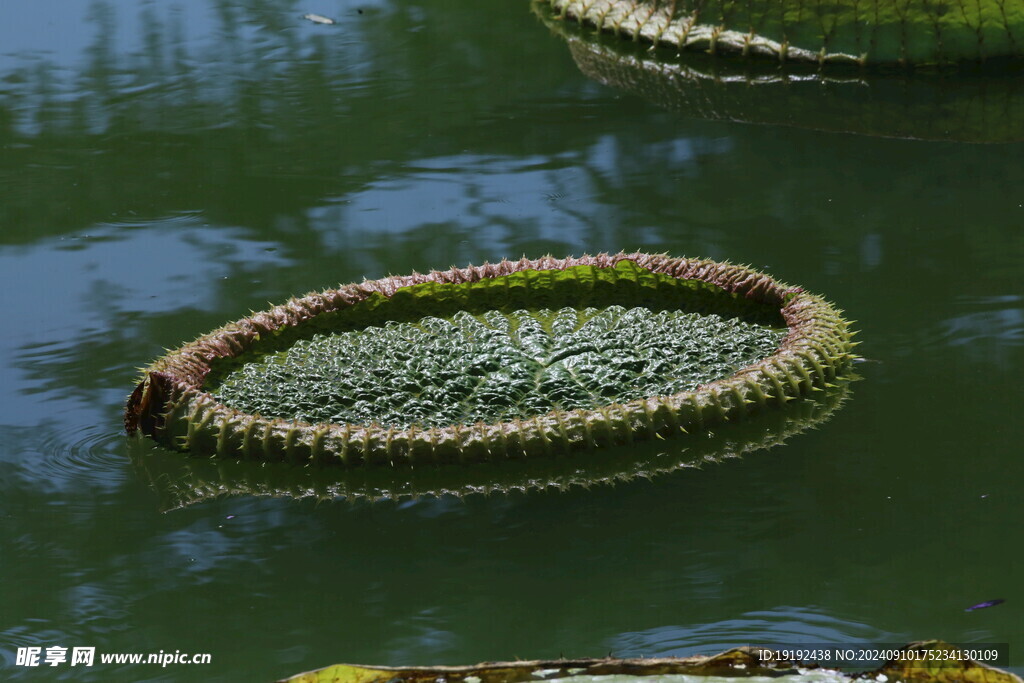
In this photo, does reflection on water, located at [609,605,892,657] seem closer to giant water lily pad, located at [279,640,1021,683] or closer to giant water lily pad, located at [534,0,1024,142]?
giant water lily pad, located at [279,640,1021,683]

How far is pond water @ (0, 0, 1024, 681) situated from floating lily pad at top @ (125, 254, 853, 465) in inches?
7.2

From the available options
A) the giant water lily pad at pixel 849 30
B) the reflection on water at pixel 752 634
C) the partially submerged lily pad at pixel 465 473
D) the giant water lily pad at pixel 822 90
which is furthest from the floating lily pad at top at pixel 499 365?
the giant water lily pad at pixel 849 30

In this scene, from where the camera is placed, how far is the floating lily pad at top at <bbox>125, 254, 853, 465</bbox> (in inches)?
163

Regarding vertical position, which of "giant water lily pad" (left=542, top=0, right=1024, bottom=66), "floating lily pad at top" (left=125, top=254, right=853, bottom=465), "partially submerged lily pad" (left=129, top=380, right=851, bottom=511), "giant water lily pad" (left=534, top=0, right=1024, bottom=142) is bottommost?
"partially submerged lily pad" (left=129, top=380, right=851, bottom=511)

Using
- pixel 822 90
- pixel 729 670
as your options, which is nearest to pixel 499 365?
pixel 729 670

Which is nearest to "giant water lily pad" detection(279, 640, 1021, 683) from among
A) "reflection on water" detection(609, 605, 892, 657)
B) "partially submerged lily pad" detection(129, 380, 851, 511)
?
"reflection on water" detection(609, 605, 892, 657)

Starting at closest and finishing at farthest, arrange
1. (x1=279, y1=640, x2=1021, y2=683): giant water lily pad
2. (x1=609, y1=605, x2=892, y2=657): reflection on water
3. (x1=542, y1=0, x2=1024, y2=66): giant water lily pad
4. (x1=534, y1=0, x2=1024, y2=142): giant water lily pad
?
1. (x1=279, y1=640, x2=1021, y2=683): giant water lily pad
2. (x1=609, y1=605, x2=892, y2=657): reflection on water
3. (x1=534, y1=0, x2=1024, y2=142): giant water lily pad
4. (x1=542, y1=0, x2=1024, y2=66): giant water lily pad

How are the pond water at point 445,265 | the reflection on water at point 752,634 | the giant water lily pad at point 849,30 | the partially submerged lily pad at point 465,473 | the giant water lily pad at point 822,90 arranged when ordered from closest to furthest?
the reflection on water at point 752,634 → the pond water at point 445,265 → the partially submerged lily pad at point 465,473 → the giant water lily pad at point 822,90 → the giant water lily pad at point 849,30

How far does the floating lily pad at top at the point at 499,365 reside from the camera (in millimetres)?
4133

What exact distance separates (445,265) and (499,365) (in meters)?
1.44

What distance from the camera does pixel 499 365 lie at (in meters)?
4.38

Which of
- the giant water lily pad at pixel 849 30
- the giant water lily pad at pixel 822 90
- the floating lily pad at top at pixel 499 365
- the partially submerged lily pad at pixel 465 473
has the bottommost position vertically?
the partially submerged lily pad at pixel 465 473

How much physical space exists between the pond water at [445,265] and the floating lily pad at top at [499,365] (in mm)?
184

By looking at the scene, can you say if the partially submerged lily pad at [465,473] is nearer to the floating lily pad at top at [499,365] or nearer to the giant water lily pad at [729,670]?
the floating lily pad at top at [499,365]
